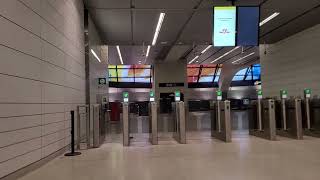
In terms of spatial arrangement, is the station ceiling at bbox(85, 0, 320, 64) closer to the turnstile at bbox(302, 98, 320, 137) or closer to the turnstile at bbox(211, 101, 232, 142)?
the turnstile at bbox(302, 98, 320, 137)

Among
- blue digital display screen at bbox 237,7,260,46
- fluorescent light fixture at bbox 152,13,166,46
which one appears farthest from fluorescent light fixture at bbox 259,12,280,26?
fluorescent light fixture at bbox 152,13,166,46

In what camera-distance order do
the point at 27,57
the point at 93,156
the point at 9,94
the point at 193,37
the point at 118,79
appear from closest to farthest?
1. the point at 9,94
2. the point at 27,57
3. the point at 93,156
4. the point at 193,37
5. the point at 118,79

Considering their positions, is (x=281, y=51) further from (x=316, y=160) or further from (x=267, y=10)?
(x=316, y=160)

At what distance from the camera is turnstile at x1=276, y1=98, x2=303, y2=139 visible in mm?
8969

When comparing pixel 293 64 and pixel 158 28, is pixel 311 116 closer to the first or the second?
pixel 293 64

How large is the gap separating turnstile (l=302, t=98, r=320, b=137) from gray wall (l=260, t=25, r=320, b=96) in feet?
1.42

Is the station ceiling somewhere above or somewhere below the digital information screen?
above

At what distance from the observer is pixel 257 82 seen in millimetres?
27766

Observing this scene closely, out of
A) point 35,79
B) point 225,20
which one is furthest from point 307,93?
point 35,79

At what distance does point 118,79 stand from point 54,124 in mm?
21518

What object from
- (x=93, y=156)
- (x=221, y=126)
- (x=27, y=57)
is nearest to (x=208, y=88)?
(x=221, y=126)

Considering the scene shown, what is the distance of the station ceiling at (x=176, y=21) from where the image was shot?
8.26m

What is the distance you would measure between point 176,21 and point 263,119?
4.01 meters

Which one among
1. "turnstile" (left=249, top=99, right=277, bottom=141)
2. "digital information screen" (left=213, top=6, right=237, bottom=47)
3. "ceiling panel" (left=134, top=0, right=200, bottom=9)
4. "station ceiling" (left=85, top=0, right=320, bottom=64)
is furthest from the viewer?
"turnstile" (left=249, top=99, right=277, bottom=141)
